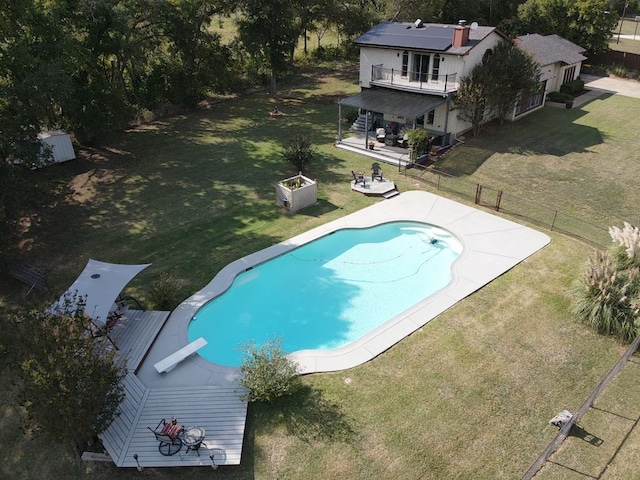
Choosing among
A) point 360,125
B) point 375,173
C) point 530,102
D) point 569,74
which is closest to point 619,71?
point 569,74

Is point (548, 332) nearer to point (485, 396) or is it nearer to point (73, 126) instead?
point (485, 396)

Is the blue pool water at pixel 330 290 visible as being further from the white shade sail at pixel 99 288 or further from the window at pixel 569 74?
the window at pixel 569 74

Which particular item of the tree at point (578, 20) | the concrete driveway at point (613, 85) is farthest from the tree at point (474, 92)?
the tree at point (578, 20)

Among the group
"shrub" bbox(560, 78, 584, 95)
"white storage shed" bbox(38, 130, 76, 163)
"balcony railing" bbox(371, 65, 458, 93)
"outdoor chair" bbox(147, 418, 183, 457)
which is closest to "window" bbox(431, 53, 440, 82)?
"balcony railing" bbox(371, 65, 458, 93)

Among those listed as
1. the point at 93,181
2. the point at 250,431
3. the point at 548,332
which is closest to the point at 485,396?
the point at 548,332

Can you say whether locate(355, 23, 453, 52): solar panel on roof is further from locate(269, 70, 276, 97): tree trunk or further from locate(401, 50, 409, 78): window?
locate(269, 70, 276, 97): tree trunk

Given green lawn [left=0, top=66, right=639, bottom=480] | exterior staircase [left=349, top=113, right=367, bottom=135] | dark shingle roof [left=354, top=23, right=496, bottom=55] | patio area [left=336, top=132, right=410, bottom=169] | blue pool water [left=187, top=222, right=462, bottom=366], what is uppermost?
dark shingle roof [left=354, top=23, right=496, bottom=55]
